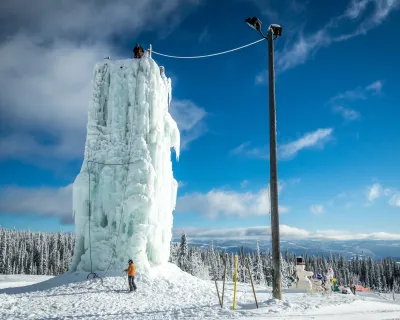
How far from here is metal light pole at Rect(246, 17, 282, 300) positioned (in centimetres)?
1054

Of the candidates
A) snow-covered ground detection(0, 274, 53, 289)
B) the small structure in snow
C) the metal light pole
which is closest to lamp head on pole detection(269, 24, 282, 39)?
the metal light pole

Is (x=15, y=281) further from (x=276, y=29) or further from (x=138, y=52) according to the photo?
(x=276, y=29)

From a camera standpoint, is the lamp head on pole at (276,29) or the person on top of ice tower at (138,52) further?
the person on top of ice tower at (138,52)

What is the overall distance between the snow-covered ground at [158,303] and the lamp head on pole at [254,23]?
923 centimetres

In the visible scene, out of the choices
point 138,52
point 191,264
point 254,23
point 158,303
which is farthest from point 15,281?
point 191,264

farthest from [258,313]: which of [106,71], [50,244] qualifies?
[50,244]

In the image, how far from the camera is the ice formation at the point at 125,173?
17.0 metres

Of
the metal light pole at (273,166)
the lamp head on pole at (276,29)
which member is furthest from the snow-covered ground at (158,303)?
the lamp head on pole at (276,29)

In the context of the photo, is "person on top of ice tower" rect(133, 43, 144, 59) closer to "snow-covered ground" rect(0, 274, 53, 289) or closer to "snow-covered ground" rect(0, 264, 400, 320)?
"snow-covered ground" rect(0, 264, 400, 320)

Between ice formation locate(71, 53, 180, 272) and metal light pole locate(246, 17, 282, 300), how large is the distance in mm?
7905

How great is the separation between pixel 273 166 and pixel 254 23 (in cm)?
516

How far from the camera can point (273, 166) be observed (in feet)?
36.8

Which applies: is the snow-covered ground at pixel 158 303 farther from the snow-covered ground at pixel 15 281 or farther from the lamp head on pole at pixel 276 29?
the snow-covered ground at pixel 15 281

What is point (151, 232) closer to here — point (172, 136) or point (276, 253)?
point (172, 136)
